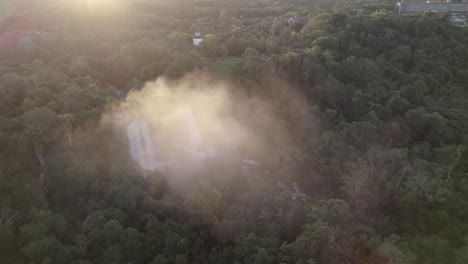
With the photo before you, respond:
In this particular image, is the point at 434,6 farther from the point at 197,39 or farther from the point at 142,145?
the point at 142,145

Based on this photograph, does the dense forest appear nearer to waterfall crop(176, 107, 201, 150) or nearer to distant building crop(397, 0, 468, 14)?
waterfall crop(176, 107, 201, 150)

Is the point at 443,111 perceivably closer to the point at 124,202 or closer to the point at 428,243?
the point at 428,243

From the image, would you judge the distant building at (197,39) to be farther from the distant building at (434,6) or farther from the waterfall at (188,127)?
the distant building at (434,6)

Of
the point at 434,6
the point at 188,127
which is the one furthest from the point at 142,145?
the point at 434,6

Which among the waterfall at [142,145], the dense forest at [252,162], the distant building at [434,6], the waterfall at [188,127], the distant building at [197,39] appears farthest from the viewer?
the distant building at [434,6]

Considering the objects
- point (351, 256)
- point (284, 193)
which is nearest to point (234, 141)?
point (284, 193)

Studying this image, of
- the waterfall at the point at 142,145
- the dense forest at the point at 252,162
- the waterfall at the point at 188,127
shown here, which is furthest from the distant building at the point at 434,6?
the waterfall at the point at 142,145

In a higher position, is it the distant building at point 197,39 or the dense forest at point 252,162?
the distant building at point 197,39
